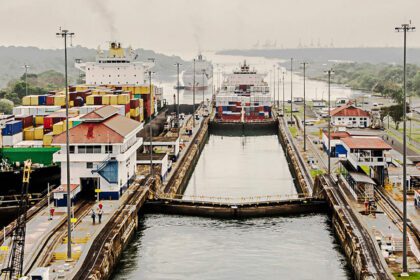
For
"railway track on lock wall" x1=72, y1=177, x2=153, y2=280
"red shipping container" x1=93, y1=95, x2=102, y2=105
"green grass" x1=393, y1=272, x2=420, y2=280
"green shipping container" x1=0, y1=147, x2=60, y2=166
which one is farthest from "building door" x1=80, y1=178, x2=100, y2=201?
"green grass" x1=393, y1=272, x2=420, y2=280

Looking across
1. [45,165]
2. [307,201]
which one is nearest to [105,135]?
[45,165]

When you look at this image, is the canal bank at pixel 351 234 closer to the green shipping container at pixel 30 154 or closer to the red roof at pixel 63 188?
the red roof at pixel 63 188

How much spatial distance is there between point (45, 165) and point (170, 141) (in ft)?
66.3

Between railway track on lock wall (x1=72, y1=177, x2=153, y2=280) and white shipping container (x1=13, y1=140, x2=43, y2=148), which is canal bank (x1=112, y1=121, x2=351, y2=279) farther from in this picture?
white shipping container (x1=13, y1=140, x2=43, y2=148)

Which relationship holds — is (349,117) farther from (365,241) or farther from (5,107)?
(5,107)

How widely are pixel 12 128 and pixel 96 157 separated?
10391 millimetres

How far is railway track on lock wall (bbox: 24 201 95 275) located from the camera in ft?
103

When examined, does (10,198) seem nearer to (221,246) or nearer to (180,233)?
(180,233)

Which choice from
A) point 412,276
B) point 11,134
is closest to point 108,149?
point 11,134

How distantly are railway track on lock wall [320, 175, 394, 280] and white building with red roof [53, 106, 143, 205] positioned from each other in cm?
1444

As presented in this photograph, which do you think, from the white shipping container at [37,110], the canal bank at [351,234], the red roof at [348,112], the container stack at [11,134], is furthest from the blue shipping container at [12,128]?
the red roof at [348,112]

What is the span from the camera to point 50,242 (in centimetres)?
3456

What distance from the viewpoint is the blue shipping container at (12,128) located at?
51031mm

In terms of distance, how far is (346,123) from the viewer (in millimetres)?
84500
